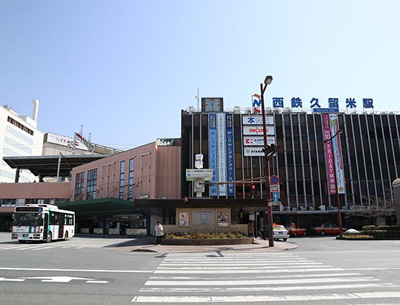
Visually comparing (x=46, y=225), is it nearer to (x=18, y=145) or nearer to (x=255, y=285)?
(x=255, y=285)

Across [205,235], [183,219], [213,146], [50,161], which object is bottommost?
[205,235]

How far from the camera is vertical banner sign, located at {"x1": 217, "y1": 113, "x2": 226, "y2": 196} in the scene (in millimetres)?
44000

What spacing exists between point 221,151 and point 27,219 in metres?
27.0

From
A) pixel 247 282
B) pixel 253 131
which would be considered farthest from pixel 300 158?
pixel 247 282

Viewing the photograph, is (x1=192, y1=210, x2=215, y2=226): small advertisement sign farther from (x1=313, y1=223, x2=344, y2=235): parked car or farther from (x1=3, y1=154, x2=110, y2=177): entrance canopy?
(x1=3, y1=154, x2=110, y2=177): entrance canopy

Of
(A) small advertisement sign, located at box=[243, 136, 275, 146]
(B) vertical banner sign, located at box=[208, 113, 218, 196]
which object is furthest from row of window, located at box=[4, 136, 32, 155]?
(A) small advertisement sign, located at box=[243, 136, 275, 146]

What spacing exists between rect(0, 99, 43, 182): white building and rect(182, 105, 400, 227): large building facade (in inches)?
→ 2751

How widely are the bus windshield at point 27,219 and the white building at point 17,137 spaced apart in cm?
7810

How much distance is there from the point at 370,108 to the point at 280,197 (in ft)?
65.7

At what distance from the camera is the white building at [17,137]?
91.7 m

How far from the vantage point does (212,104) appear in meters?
48.2

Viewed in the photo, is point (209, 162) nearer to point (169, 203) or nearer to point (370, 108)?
point (169, 203)

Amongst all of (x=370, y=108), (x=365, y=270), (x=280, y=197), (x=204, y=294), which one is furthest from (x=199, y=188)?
(x=370, y=108)

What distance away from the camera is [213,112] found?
155 feet
